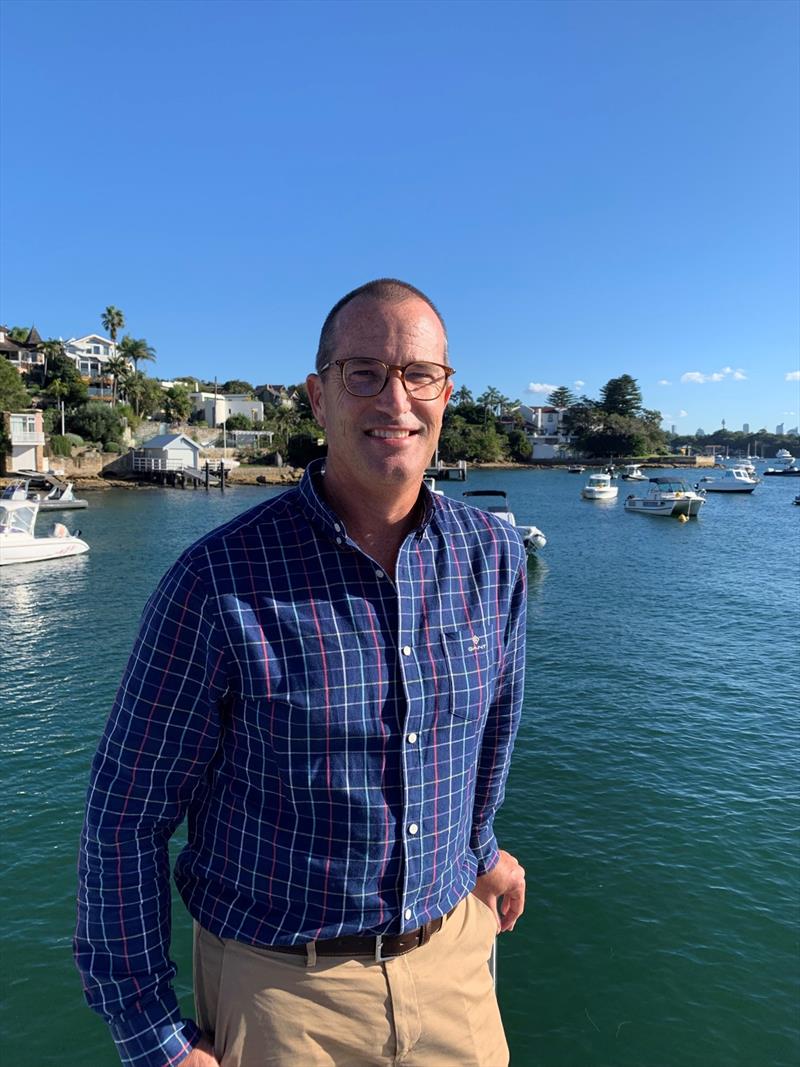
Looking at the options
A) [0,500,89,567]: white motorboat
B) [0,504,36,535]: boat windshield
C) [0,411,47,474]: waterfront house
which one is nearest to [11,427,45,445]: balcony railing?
[0,411,47,474]: waterfront house

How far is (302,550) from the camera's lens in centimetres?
210

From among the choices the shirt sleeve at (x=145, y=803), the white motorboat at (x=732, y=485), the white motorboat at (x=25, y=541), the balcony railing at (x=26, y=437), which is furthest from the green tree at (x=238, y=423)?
the shirt sleeve at (x=145, y=803)

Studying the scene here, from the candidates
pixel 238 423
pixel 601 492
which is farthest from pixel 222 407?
pixel 601 492

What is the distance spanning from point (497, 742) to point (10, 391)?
244 feet

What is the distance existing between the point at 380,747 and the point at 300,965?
25.1 inches

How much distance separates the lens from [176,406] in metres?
98.3

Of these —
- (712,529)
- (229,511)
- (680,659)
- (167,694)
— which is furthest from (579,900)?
(229,511)

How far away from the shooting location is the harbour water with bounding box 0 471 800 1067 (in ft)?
21.3

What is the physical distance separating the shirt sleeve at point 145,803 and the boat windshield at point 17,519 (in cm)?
3175

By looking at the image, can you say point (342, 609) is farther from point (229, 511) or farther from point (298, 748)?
point (229, 511)

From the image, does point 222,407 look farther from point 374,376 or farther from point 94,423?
point 374,376

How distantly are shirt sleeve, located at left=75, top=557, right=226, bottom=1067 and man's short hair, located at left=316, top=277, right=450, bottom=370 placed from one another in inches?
30.5

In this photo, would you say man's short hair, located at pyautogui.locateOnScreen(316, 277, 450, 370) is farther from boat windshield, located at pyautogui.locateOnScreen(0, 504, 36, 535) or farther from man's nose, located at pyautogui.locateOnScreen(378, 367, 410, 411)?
boat windshield, located at pyautogui.locateOnScreen(0, 504, 36, 535)

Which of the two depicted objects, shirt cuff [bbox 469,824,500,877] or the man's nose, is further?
shirt cuff [bbox 469,824,500,877]
